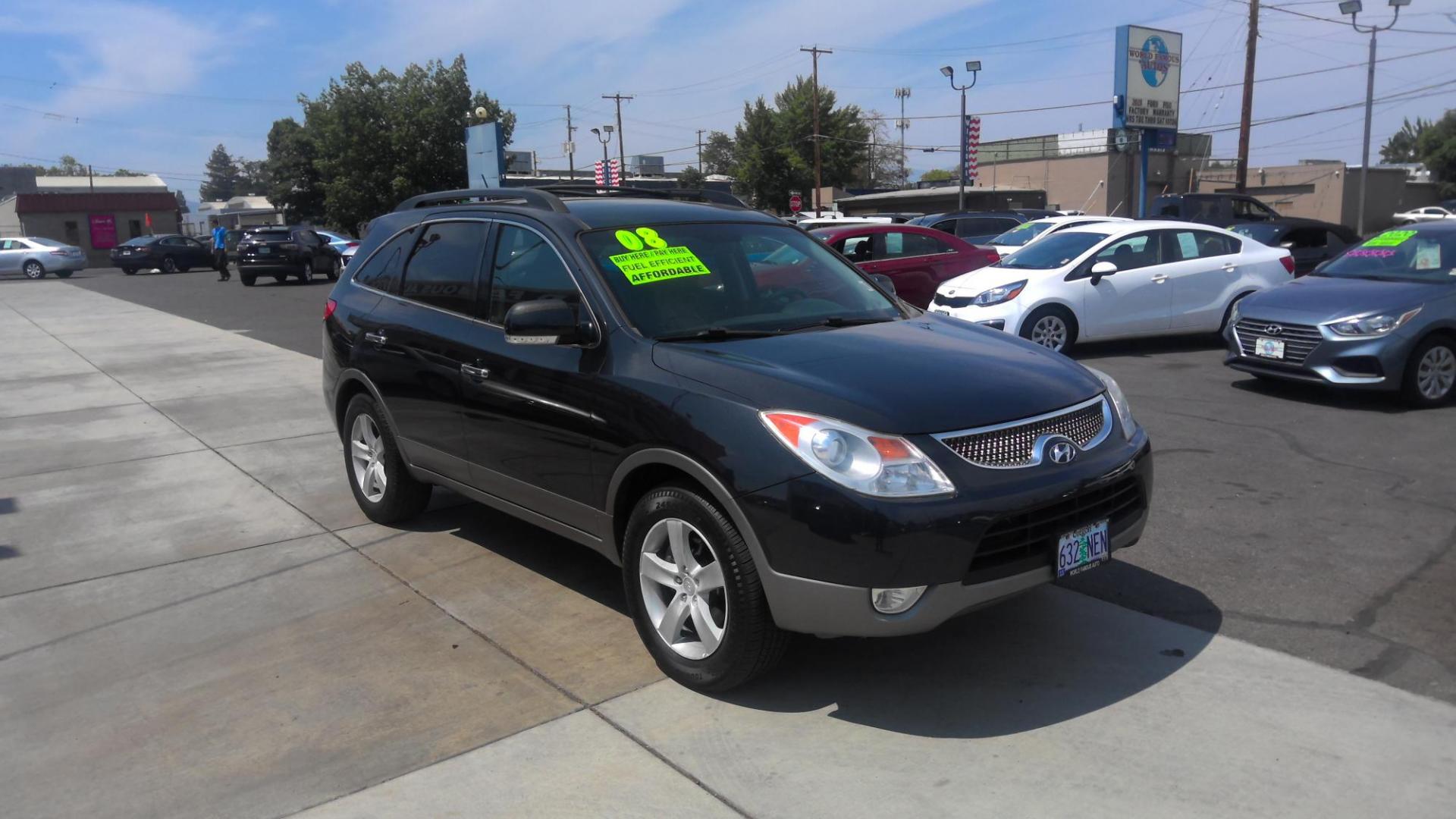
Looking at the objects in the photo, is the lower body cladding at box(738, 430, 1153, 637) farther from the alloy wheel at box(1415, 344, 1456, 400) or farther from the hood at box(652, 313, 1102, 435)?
the alloy wheel at box(1415, 344, 1456, 400)

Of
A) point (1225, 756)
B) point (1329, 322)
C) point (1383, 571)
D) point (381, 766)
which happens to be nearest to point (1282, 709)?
point (1225, 756)

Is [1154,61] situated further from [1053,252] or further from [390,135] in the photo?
[390,135]

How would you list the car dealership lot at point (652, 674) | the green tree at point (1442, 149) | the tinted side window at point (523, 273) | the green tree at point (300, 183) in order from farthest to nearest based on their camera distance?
the green tree at point (1442, 149) → the green tree at point (300, 183) → the tinted side window at point (523, 273) → the car dealership lot at point (652, 674)

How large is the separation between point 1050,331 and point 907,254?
271cm

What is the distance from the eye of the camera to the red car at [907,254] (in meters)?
13.5

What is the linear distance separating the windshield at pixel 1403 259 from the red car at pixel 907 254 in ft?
15.1

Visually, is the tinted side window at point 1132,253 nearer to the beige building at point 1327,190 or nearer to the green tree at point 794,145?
the beige building at point 1327,190

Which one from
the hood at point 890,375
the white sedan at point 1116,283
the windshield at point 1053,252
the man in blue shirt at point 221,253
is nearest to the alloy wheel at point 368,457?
the hood at point 890,375

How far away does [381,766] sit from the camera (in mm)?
3564

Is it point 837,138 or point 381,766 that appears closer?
point 381,766

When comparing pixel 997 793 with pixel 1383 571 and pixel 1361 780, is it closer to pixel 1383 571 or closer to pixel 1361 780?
pixel 1361 780

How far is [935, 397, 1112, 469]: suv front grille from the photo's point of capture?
11.9 ft

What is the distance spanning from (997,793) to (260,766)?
2371 millimetres

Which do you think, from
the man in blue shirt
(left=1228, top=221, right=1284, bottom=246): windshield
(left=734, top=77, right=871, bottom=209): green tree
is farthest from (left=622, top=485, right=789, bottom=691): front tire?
(left=734, top=77, right=871, bottom=209): green tree
